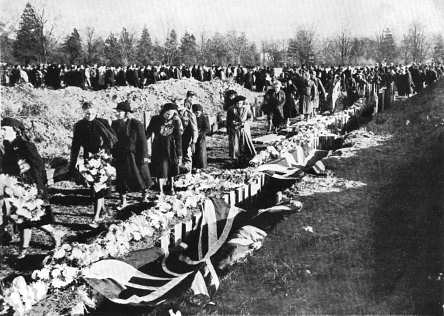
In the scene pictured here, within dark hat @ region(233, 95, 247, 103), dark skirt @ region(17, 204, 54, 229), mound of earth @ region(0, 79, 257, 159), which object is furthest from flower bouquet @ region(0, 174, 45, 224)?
dark hat @ region(233, 95, 247, 103)

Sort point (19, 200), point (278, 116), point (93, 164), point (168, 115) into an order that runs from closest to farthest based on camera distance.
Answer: point (19, 200)
point (93, 164)
point (168, 115)
point (278, 116)

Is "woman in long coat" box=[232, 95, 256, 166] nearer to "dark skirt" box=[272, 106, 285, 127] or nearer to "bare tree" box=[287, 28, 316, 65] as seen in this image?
"dark skirt" box=[272, 106, 285, 127]

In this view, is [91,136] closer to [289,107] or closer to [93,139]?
[93,139]

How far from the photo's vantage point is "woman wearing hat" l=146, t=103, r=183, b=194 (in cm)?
808

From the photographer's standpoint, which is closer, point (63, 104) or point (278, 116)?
point (278, 116)

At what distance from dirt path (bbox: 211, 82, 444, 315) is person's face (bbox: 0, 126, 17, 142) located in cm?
318

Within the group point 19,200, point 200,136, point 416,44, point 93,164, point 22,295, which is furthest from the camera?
point 416,44

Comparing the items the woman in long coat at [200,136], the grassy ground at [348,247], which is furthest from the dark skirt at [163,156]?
the woman in long coat at [200,136]

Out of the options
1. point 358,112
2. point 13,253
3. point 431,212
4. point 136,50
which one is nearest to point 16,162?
point 13,253

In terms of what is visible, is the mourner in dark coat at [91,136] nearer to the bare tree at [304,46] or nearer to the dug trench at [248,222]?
the dug trench at [248,222]

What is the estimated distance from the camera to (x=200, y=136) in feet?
31.4

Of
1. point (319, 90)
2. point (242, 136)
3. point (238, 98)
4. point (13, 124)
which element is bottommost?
point (242, 136)

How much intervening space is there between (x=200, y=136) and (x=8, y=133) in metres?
4.23

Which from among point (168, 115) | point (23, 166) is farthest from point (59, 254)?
point (168, 115)
